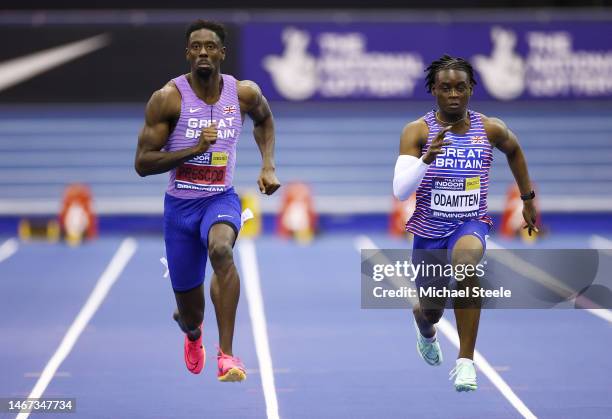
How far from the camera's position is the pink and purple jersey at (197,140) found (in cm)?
703

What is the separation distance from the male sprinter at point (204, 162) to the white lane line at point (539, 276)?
5127 mm

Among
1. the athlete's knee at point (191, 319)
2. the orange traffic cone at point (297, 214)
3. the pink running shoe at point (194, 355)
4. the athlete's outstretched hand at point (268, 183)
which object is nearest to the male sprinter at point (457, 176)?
the athlete's outstretched hand at point (268, 183)

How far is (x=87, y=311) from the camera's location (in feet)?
37.6

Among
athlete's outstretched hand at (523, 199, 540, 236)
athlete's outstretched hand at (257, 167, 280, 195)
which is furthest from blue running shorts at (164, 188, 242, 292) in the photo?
athlete's outstretched hand at (523, 199, 540, 236)

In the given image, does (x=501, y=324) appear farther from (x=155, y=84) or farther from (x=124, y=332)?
(x=155, y=84)

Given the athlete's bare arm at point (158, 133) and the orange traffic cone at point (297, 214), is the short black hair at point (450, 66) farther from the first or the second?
the orange traffic cone at point (297, 214)

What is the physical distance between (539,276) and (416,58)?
18.9 ft

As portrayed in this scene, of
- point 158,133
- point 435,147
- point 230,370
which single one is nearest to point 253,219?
point 158,133

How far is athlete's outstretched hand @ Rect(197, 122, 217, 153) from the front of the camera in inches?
264

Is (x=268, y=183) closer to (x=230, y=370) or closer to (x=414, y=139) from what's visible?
(x=414, y=139)

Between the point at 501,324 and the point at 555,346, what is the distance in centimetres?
122

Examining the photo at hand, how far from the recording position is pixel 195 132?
7023 millimetres

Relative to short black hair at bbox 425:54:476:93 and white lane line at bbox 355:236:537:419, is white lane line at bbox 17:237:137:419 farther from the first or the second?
short black hair at bbox 425:54:476:93

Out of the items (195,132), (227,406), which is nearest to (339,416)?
(227,406)
